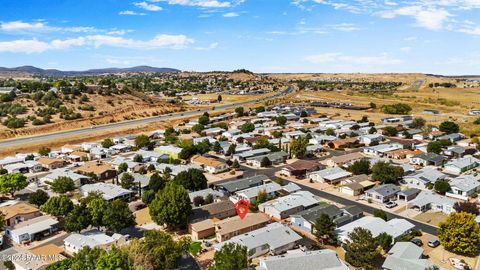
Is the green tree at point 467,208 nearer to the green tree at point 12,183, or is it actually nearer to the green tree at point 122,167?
the green tree at point 122,167

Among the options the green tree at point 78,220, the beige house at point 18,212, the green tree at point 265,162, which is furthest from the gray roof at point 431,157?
the beige house at point 18,212

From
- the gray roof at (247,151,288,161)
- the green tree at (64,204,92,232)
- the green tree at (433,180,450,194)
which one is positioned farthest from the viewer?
the gray roof at (247,151,288,161)

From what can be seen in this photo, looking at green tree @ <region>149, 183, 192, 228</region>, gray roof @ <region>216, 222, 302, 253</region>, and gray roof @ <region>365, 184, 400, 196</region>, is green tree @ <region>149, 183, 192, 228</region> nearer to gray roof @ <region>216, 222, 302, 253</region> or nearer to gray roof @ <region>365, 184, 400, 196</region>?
gray roof @ <region>216, 222, 302, 253</region>

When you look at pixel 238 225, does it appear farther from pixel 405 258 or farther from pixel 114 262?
pixel 405 258

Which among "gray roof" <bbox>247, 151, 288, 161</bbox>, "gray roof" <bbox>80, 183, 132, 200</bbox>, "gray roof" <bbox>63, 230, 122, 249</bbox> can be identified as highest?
"gray roof" <bbox>247, 151, 288, 161</bbox>

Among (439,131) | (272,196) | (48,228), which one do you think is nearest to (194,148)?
(272,196)

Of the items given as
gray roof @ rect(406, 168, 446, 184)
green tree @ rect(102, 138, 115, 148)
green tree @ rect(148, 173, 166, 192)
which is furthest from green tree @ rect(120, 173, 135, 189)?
gray roof @ rect(406, 168, 446, 184)
